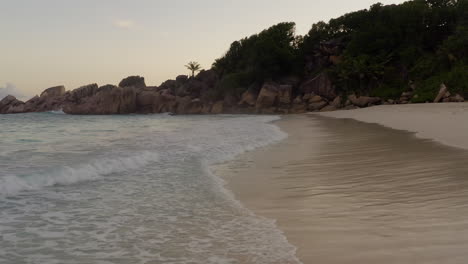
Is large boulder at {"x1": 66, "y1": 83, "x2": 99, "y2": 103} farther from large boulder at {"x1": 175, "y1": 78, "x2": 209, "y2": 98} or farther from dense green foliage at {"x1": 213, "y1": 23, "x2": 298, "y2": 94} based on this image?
dense green foliage at {"x1": 213, "y1": 23, "x2": 298, "y2": 94}

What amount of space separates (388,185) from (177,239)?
368 centimetres

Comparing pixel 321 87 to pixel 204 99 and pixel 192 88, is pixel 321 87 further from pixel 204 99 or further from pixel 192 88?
pixel 192 88

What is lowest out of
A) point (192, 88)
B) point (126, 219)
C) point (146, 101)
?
point (126, 219)

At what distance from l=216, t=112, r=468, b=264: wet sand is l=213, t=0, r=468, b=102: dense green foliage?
37593 mm

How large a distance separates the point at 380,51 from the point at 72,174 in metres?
53.5

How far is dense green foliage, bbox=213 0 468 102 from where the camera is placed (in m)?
45.2

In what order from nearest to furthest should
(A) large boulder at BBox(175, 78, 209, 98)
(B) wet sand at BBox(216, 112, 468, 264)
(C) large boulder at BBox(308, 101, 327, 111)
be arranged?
1. (B) wet sand at BBox(216, 112, 468, 264)
2. (C) large boulder at BBox(308, 101, 327, 111)
3. (A) large boulder at BBox(175, 78, 209, 98)

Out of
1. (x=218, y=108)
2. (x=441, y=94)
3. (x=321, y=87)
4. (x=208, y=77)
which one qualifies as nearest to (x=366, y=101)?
(x=321, y=87)

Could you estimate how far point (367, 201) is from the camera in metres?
5.16

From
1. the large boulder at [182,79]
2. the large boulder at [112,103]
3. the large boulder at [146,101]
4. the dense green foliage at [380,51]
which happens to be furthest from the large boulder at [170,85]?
the dense green foliage at [380,51]

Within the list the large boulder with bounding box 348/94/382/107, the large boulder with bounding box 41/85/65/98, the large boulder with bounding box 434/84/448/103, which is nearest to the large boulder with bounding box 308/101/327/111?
the large boulder with bounding box 348/94/382/107

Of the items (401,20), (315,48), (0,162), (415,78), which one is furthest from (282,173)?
(315,48)

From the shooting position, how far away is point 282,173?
26.4ft

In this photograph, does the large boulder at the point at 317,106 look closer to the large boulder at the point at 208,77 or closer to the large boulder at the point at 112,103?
the large boulder at the point at 208,77
